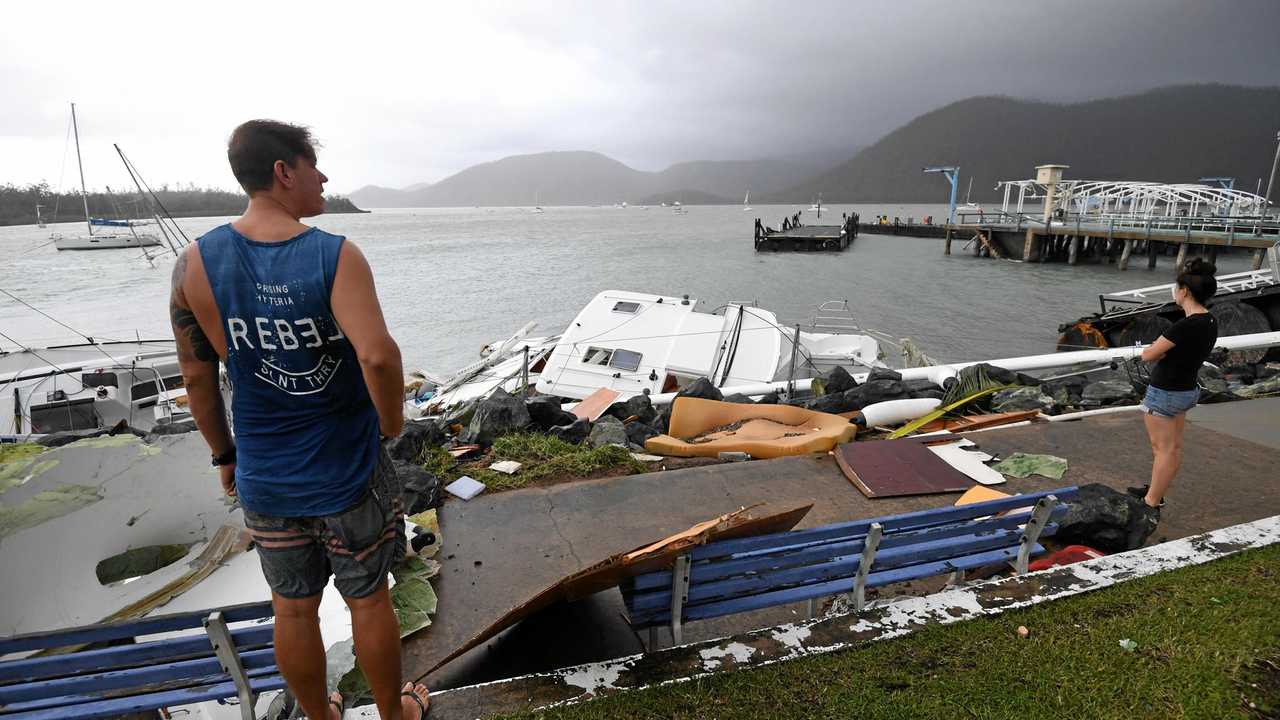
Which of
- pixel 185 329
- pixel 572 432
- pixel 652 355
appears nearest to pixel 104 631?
pixel 185 329

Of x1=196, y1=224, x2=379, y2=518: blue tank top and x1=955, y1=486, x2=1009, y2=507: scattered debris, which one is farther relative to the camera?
x1=955, y1=486, x2=1009, y2=507: scattered debris

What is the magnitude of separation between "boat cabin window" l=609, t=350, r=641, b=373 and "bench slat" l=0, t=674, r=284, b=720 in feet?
30.1

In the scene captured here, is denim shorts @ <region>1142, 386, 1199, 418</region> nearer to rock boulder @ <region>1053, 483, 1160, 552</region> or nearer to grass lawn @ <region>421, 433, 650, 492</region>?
rock boulder @ <region>1053, 483, 1160, 552</region>

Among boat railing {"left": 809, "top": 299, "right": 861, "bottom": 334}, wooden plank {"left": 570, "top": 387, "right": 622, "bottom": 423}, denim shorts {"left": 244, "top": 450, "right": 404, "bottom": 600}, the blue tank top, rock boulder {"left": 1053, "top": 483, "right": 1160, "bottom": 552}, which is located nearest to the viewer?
the blue tank top

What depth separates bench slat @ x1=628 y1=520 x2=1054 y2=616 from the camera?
288cm

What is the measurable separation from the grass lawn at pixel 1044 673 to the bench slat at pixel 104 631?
1395mm

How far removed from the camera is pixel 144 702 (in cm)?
226

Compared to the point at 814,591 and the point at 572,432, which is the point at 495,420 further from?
the point at 814,591

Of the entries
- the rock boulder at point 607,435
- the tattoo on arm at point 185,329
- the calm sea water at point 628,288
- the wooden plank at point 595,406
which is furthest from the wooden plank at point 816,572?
the calm sea water at point 628,288

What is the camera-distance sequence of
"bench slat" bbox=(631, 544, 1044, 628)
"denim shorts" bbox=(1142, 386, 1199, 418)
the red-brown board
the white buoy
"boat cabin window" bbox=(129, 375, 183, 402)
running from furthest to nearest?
"boat cabin window" bbox=(129, 375, 183, 402) → the white buoy → the red-brown board → "denim shorts" bbox=(1142, 386, 1199, 418) → "bench slat" bbox=(631, 544, 1044, 628)

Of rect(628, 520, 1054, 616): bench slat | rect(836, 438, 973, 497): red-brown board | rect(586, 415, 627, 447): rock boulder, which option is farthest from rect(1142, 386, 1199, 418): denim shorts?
rect(586, 415, 627, 447): rock boulder

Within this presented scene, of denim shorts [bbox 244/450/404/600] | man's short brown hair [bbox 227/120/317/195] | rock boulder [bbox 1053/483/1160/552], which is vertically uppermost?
man's short brown hair [bbox 227/120/317/195]

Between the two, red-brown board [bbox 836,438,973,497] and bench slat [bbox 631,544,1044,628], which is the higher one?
bench slat [bbox 631,544,1044,628]

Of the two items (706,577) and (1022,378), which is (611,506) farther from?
(1022,378)
